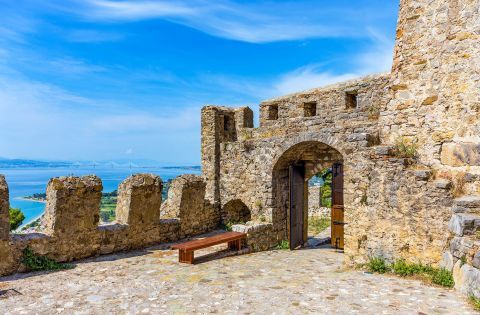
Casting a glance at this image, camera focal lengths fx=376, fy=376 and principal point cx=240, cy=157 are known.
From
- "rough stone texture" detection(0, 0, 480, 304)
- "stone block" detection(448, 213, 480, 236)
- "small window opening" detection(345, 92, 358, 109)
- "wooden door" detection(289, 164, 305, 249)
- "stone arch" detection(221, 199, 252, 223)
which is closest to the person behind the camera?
"stone block" detection(448, 213, 480, 236)

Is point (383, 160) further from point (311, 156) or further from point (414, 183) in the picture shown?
point (311, 156)

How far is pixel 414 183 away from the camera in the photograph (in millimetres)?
6691

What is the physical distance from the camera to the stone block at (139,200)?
9617 mm

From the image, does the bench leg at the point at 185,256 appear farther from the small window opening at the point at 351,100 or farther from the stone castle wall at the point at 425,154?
the small window opening at the point at 351,100

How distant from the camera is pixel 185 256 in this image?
28.1 feet

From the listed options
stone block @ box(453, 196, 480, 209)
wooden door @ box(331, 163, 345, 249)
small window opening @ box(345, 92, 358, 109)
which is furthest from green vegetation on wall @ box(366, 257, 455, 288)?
small window opening @ box(345, 92, 358, 109)

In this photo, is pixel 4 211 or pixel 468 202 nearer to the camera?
pixel 468 202

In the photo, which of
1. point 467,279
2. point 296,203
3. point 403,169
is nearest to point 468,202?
point 467,279

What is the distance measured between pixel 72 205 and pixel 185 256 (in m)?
2.80

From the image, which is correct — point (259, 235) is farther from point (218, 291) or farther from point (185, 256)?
point (218, 291)

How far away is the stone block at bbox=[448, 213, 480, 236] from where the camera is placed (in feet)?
17.8

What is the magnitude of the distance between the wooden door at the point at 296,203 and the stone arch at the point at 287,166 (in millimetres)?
288

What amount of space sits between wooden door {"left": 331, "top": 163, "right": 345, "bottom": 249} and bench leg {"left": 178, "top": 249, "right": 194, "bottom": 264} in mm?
5776

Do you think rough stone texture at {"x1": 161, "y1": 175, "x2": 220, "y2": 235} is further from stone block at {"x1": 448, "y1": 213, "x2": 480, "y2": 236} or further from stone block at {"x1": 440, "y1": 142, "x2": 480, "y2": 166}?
stone block at {"x1": 448, "y1": 213, "x2": 480, "y2": 236}
